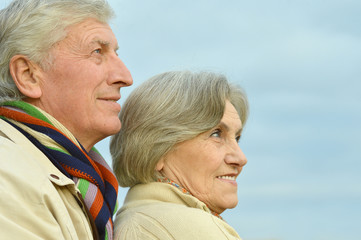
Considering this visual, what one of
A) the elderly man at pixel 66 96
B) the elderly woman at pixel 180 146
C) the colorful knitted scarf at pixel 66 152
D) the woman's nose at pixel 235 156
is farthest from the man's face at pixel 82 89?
the woman's nose at pixel 235 156

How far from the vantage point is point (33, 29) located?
4.12 metres

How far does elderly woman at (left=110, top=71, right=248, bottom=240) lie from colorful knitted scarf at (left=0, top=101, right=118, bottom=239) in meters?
0.24

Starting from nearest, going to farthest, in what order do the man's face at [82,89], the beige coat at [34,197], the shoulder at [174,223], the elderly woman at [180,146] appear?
the beige coat at [34,197]
the shoulder at [174,223]
the man's face at [82,89]
the elderly woman at [180,146]

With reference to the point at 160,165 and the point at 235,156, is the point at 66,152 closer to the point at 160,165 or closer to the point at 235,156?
the point at 160,165

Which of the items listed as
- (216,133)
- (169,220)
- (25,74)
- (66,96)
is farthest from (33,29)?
(169,220)

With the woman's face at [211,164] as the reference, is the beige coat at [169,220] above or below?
below

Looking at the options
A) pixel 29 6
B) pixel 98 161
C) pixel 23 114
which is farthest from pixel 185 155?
pixel 29 6

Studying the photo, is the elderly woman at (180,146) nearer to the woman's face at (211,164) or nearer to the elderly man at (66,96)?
the woman's face at (211,164)

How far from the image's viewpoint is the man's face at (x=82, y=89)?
4.06 m

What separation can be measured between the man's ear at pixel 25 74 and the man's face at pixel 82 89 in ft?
0.14

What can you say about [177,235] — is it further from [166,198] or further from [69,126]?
[69,126]

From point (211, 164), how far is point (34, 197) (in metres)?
1.39

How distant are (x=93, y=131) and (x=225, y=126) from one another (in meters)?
0.91

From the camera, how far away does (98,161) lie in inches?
170
